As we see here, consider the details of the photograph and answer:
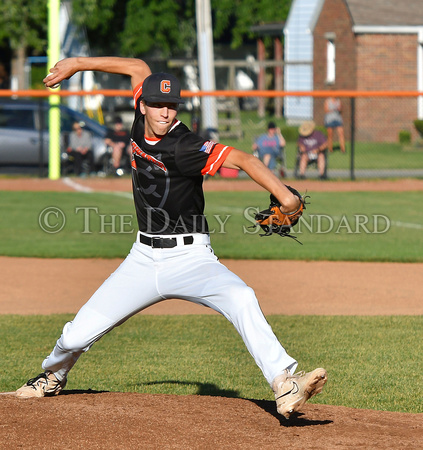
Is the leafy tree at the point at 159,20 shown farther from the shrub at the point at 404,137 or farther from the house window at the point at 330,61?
the shrub at the point at 404,137

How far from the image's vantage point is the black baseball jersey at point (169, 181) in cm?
503

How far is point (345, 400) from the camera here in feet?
19.5

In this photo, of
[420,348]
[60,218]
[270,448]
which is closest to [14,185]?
[60,218]

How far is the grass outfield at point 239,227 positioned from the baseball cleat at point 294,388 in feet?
23.0

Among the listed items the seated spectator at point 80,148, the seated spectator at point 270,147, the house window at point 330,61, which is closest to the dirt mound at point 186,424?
the seated spectator at point 270,147

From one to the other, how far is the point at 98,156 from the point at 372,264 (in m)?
11.5

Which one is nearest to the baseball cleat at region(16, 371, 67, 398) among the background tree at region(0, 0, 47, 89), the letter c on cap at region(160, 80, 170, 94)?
the letter c on cap at region(160, 80, 170, 94)

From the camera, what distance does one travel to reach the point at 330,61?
117 feet

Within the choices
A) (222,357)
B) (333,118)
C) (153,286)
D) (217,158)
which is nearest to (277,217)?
(217,158)

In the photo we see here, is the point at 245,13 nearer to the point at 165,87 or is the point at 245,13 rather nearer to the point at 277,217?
the point at 165,87

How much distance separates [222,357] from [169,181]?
2.42 meters

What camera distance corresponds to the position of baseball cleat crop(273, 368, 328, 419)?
4719 mm

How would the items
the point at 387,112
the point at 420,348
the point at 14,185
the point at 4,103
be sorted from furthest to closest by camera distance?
the point at 387,112 < the point at 4,103 < the point at 14,185 < the point at 420,348

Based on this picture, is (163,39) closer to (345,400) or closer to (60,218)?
(60,218)
